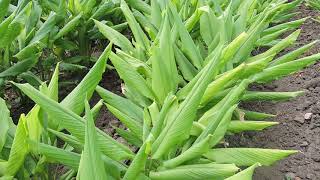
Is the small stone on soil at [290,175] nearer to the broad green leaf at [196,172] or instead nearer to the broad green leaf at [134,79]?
the broad green leaf at [134,79]

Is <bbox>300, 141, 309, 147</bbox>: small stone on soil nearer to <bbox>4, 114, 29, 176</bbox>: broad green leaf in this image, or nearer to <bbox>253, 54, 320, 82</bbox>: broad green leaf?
<bbox>253, 54, 320, 82</bbox>: broad green leaf

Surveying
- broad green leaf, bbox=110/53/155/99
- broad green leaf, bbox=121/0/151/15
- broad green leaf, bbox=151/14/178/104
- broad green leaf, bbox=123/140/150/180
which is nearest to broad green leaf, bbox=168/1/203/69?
broad green leaf, bbox=151/14/178/104

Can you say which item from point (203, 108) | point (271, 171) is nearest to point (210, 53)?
point (203, 108)

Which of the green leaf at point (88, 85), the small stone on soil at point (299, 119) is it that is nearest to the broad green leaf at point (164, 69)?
the green leaf at point (88, 85)

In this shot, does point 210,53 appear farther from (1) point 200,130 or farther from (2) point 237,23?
(1) point 200,130

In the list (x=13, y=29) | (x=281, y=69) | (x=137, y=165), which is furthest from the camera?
(x=13, y=29)

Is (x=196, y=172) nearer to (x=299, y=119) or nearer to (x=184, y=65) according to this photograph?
(x=184, y=65)

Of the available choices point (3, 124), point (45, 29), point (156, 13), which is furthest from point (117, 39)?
point (3, 124)

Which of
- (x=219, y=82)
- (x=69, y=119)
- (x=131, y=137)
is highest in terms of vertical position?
(x=69, y=119)
